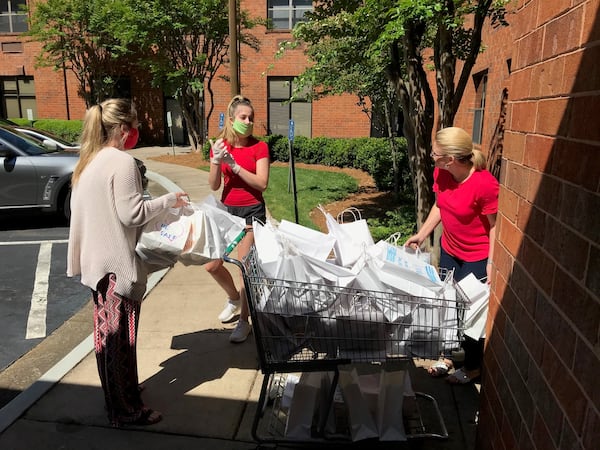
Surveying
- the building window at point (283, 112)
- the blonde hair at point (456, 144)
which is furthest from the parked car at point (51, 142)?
the building window at point (283, 112)

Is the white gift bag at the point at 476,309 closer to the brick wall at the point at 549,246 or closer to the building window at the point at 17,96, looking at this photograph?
the brick wall at the point at 549,246

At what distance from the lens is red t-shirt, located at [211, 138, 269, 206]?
13.4ft

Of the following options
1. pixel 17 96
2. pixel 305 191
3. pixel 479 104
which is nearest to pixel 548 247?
pixel 305 191

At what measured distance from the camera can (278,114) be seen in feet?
73.2

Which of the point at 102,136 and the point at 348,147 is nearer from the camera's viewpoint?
the point at 102,136

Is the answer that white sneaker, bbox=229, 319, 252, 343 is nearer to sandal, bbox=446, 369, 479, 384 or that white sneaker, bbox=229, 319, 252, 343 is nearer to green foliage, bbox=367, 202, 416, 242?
sandal, bbox=446, 369, 479, 384

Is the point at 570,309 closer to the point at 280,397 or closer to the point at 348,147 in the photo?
the point at 280,397

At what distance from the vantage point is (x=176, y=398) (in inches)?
137

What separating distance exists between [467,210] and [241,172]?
1.66 m

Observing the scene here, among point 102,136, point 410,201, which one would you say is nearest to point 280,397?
point 102,136

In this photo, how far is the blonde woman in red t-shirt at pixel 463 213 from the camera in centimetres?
335

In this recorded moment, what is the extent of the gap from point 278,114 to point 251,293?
2038cm

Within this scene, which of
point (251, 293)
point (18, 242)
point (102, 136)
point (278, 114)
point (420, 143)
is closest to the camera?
point (251, 293)

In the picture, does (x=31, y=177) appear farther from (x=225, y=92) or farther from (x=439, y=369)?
(x=225, y=92)
